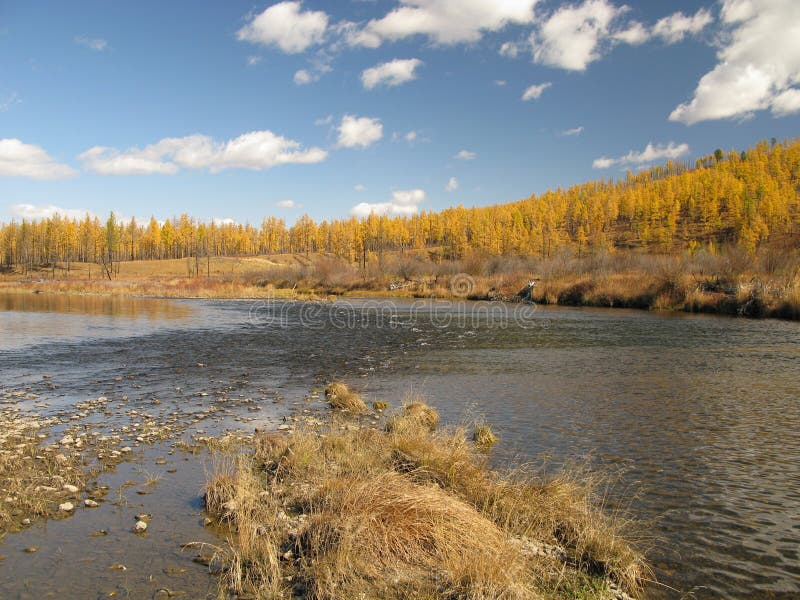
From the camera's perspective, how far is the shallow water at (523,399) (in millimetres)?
6602

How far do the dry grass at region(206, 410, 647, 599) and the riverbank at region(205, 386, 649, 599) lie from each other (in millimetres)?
16

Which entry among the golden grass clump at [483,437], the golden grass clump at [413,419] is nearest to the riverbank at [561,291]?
the golden grass clump at [413,419]

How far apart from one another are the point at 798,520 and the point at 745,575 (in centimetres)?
235

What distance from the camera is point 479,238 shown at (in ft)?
489

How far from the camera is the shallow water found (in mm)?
6602

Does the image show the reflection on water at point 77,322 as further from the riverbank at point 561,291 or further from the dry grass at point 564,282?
the dry grass at point 564,282

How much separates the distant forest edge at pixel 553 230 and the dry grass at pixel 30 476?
110285 millimetres

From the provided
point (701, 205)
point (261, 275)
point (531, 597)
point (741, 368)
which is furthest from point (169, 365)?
point (701, 205)

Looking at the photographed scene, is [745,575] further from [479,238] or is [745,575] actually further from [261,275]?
[479,238]

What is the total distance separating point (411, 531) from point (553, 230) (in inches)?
6287

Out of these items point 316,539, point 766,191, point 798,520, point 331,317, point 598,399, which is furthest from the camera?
point 766,191

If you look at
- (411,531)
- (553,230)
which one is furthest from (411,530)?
(553,230)

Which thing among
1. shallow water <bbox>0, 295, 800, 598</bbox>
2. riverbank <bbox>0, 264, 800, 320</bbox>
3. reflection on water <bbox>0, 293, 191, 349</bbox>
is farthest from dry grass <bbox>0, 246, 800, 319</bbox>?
reflection on water <bbox>0, 293, 191, 349</bbox>

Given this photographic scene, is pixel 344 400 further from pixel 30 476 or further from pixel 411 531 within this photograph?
pixel 411 531
